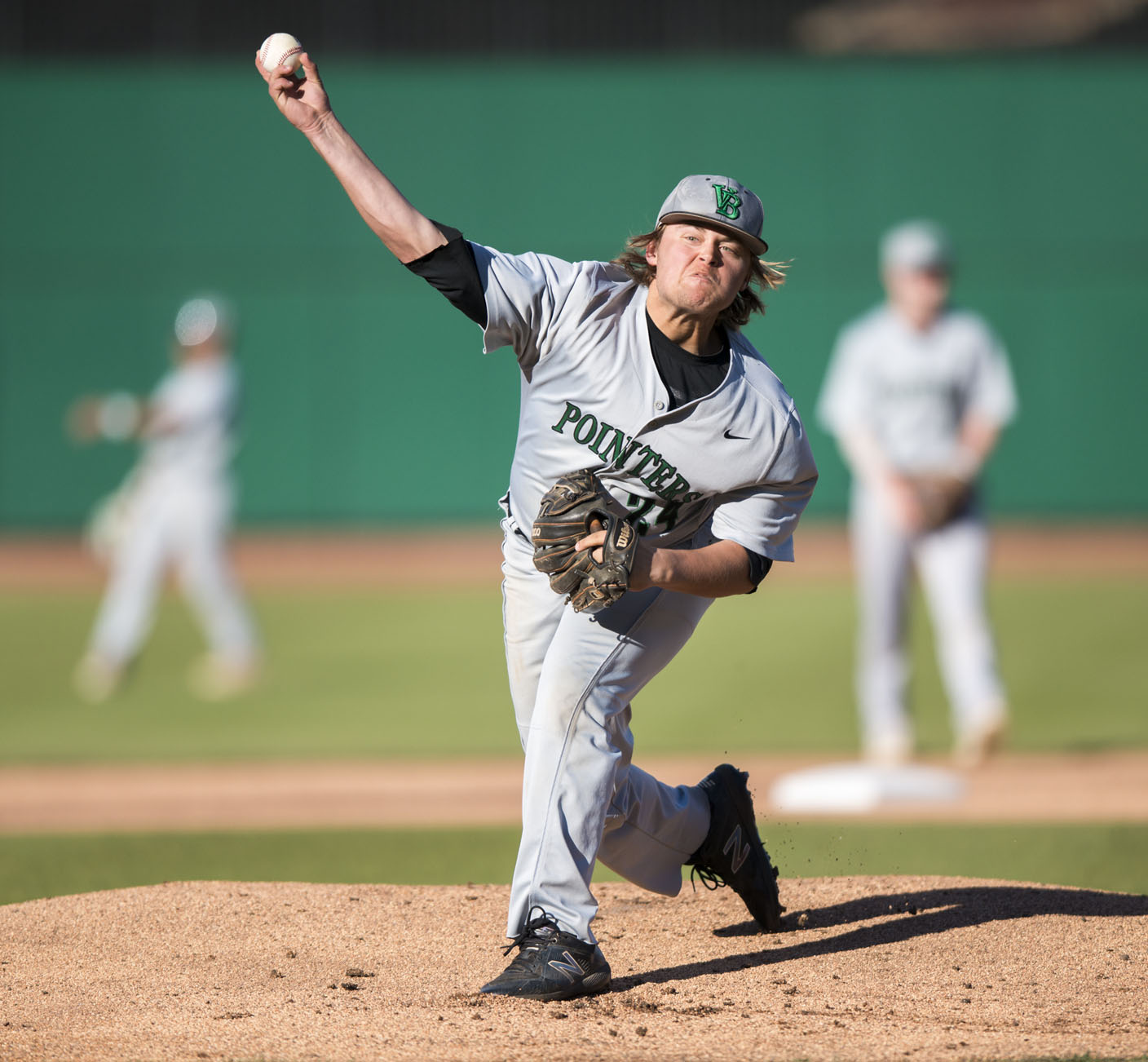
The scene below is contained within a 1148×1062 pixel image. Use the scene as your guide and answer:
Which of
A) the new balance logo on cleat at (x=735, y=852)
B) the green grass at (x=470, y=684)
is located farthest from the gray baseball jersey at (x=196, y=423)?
the new balance logo on cleat at (x=735, y=852)

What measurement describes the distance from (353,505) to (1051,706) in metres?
11.7

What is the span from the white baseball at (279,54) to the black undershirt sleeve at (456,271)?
52 centimetres

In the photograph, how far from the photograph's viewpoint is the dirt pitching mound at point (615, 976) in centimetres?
337

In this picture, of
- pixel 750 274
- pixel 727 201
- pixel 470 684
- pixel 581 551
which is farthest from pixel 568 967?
pixel 470 684

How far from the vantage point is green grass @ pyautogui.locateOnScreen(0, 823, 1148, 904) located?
5730mm

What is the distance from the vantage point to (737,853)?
14.1 ft

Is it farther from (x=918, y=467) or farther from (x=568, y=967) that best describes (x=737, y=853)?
(x=918, y=467)

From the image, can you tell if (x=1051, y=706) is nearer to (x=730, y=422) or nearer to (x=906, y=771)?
(x=906, y=771)

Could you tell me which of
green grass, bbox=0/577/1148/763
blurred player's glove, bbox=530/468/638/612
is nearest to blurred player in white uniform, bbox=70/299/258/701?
green grass, bbox=0/577/1148/763

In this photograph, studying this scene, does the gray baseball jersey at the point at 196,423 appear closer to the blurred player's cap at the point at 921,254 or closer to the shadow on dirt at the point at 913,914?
the blurred player's cap at the point at 921,254

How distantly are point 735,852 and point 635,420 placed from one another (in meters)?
1.32

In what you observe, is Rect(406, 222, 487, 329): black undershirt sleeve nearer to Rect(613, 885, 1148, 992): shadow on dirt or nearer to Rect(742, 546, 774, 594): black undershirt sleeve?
Rect(742, 546, 774, 594): black undershirt sleeve

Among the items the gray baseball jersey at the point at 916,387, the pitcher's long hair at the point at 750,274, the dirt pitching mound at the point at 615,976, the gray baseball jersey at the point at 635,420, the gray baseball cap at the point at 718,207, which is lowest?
the dirt pitching mound at the point at 615,976

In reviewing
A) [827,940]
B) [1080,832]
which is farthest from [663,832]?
[1080,832]
